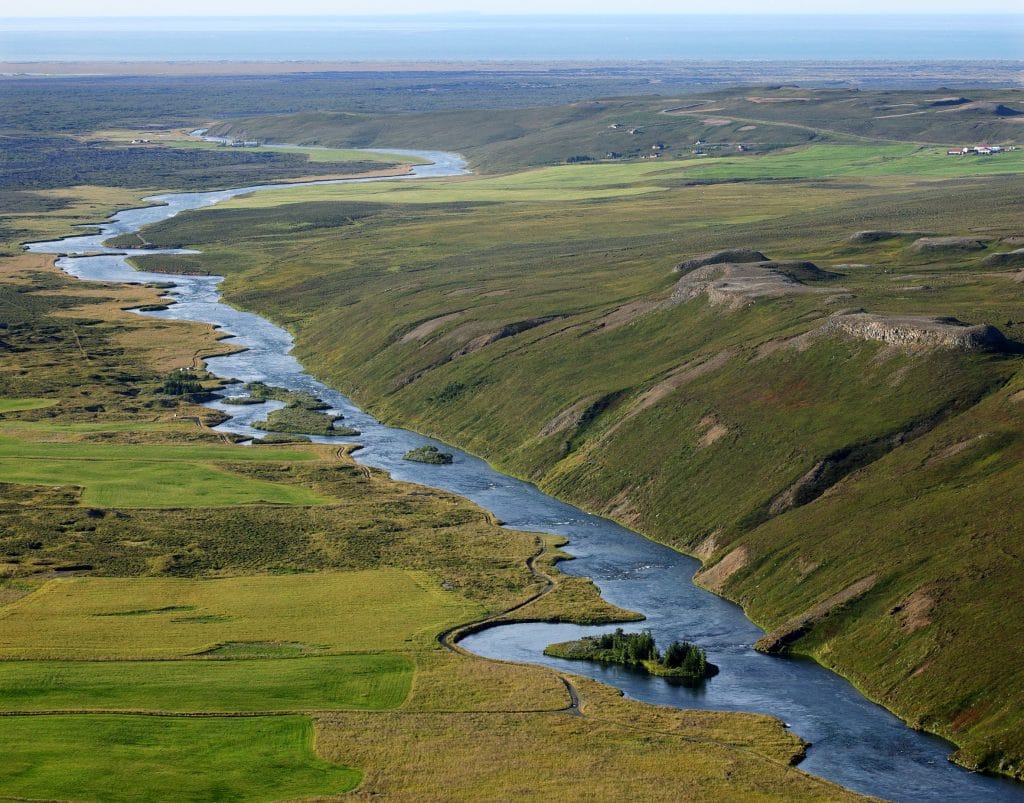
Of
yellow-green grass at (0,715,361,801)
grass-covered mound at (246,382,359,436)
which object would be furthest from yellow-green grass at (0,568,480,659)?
grass-covered mound at (246,382,359,436)

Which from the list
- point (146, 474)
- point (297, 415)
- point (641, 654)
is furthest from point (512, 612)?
point (297, 415)

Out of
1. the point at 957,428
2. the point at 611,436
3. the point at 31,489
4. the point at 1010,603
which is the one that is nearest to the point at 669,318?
the point at 611,436

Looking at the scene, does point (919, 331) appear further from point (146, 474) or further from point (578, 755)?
point (146, 474)

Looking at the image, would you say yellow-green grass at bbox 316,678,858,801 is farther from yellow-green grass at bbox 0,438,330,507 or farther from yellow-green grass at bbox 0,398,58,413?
yellow-green grass at bbox 0,398,58,413

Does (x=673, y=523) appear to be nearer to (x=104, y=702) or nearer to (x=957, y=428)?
(x=957, y=428)

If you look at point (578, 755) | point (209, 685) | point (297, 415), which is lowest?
point (297, 415)

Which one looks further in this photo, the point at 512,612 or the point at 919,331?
the point at 919,331
